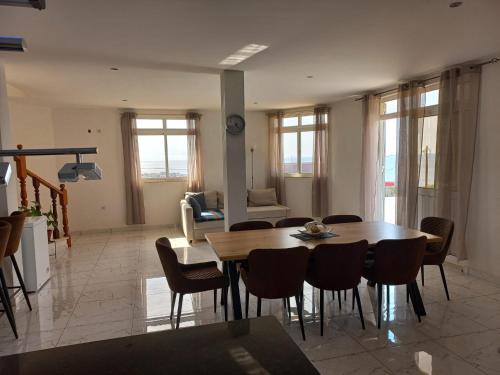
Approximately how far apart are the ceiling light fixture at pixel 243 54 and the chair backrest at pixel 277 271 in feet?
6.92

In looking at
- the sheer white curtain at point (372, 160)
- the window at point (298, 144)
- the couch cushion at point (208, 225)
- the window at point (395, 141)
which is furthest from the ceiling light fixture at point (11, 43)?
the window at point (298, 144)

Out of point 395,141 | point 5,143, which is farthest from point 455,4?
point 5,143

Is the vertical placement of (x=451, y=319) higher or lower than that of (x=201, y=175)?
lower

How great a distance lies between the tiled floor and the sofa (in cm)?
157

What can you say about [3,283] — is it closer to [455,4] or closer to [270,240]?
[270,240]

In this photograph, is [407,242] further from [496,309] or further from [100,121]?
[100,121]

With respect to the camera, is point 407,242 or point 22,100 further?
point 22,100

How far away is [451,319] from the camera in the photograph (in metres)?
3.17

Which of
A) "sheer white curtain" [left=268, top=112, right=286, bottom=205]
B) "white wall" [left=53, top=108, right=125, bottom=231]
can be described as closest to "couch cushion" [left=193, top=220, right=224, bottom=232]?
"sheer white curtain" [left=268, top=112, right=286, bottom=205]

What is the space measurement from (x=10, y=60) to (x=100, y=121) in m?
3.68

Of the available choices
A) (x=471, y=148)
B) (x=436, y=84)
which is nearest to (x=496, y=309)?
(x=471, y=148)

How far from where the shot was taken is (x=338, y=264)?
2.81m

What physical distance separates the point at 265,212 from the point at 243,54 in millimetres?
4014

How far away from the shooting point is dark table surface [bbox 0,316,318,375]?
3.25ft
